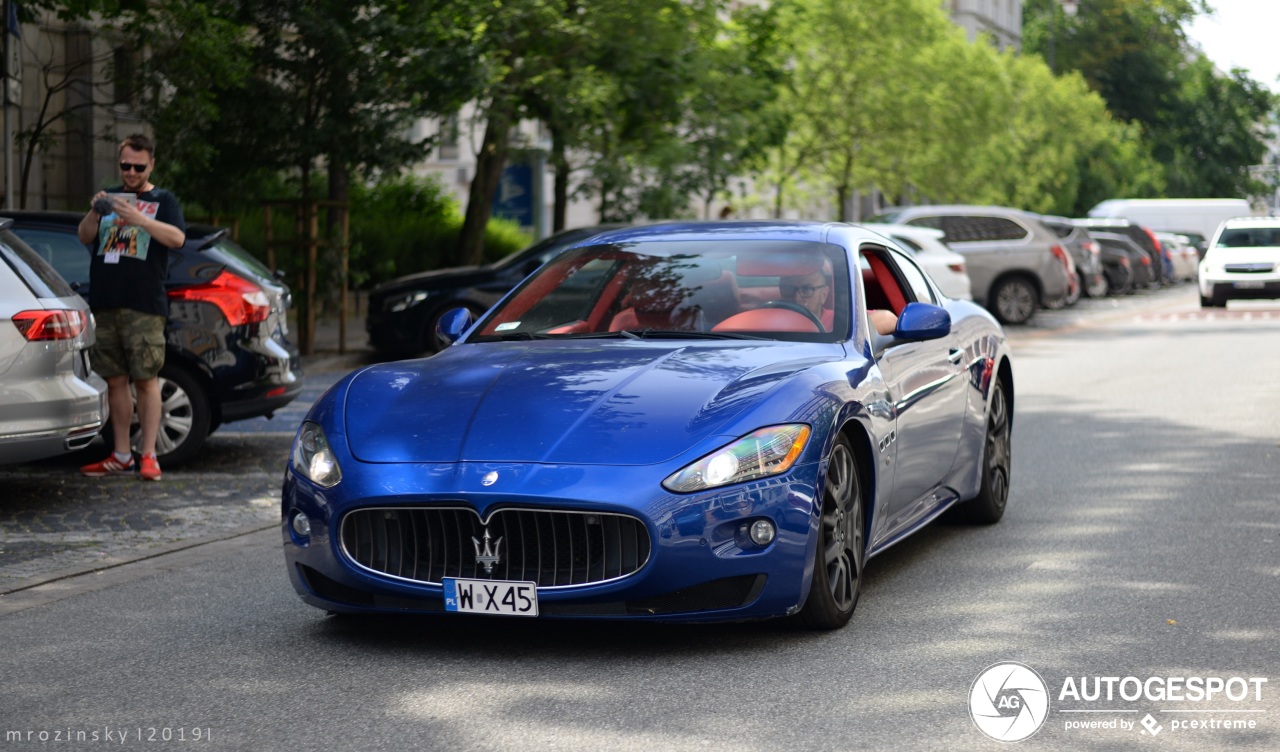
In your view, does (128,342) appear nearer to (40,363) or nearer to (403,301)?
(40,363)

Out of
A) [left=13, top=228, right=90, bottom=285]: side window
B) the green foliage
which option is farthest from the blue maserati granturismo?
the green foliage

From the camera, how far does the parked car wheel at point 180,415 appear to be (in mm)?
10945

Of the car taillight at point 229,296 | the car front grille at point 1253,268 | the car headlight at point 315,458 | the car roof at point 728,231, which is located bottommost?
the car front grille at point 1253,268

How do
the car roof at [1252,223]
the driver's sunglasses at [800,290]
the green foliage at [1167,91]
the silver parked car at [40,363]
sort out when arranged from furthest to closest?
the green foliage at [1167,91] → the car roof at [1252,223] → the silver parked car at [40,363] → the driver's sunglasses at [800,290]

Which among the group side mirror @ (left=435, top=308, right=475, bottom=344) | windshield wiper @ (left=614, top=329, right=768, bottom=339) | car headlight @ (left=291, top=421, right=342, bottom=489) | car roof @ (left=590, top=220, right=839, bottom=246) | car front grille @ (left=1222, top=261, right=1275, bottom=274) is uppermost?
car roof @ (left=590, top=220, right=839, bottom=246)

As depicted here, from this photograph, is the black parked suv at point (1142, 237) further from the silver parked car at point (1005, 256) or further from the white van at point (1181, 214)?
the silver parked car at point (1005, 256)

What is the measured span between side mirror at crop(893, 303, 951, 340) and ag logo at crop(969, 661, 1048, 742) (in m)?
1.72

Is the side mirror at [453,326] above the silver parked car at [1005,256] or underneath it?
above

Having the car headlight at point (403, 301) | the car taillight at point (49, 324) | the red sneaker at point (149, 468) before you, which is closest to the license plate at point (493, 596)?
the car taillight at point (49, 324)

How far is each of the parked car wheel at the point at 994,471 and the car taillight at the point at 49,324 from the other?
4170 millimetres

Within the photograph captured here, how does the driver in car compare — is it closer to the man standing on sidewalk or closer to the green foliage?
the man standing on sidewalk

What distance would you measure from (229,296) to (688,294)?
461 centimetres

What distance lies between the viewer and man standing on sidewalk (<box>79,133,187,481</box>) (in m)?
9.91

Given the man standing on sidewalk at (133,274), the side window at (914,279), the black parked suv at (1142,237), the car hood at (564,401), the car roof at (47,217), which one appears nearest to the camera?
the car hood at (564,401)
